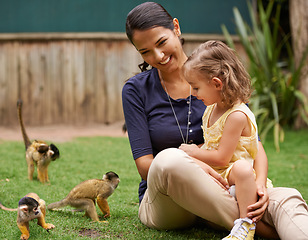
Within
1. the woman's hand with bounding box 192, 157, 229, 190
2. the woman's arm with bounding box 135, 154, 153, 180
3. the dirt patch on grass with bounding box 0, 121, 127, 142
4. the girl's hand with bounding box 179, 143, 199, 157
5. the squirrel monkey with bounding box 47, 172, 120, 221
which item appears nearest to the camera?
the woman's hand with bounding box 192, 157, 229, 190

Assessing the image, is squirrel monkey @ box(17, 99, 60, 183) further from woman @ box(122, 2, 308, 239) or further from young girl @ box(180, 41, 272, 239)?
young girl @ box(180, 41, 272, 239)

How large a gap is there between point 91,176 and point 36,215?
1.84 m

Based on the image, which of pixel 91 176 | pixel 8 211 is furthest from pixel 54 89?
pixel 8 211

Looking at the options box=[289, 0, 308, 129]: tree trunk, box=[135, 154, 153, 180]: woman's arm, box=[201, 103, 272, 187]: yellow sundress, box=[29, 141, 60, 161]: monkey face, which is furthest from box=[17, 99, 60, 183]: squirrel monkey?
box=[289, 0, 308, 129]: tree trunk

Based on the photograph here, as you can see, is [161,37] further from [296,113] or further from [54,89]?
[54,89]

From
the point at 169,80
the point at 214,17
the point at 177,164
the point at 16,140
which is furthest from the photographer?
the point at 214,17

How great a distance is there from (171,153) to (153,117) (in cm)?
55

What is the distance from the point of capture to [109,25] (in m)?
8.31

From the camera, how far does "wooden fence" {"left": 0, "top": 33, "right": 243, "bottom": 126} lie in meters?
8.05

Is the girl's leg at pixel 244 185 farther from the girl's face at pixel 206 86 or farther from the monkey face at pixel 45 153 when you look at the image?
the monkey face at pixel 45 153

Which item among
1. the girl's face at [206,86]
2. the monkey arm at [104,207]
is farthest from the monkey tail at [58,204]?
the girl's face at [206,86]

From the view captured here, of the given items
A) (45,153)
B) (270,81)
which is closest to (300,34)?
(270,81)

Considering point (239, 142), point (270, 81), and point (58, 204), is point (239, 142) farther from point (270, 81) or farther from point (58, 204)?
point (270, 81)

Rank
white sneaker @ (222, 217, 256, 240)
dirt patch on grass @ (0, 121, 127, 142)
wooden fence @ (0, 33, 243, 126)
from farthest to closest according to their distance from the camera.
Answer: wooden fence @ (0, 33, 243, 126) → dirt patch on grass @ (0, 121, 127, 142) → white sneaker @ (222, 217, 256, 240)
